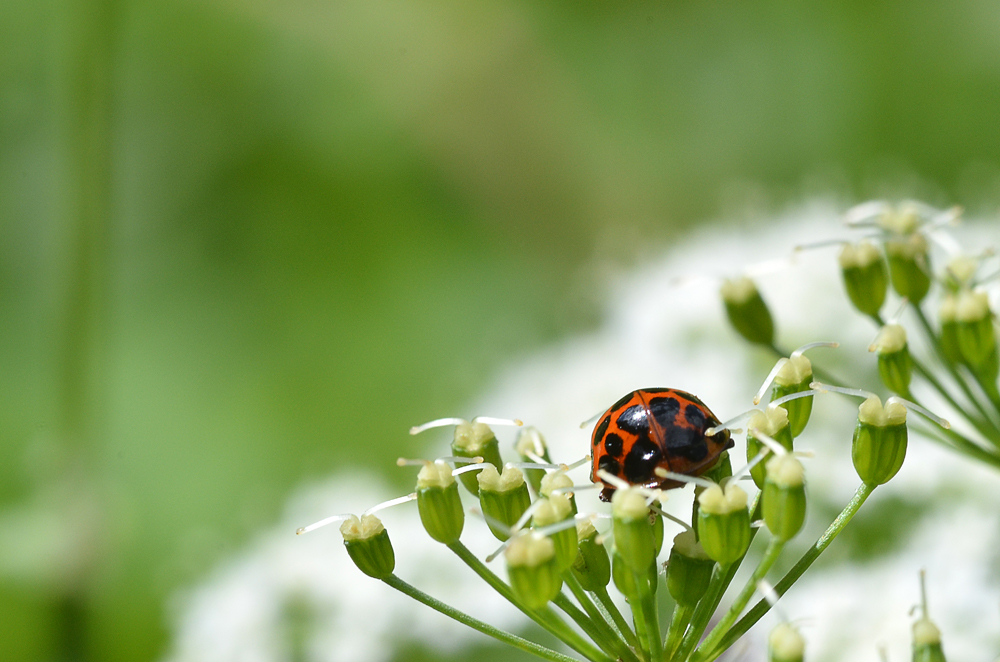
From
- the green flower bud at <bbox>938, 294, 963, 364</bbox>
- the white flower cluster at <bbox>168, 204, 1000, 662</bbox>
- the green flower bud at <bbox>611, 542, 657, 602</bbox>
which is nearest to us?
the green flower bud at <bbox>611, 542, 657, 602</bbox>

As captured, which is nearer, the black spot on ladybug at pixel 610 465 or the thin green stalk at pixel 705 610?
the thin green stalk at pixel 705 610

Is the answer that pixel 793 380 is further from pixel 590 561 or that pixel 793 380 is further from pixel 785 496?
pixel 590 561

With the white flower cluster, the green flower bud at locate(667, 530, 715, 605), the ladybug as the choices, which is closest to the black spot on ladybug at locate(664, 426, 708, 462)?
the ladybug

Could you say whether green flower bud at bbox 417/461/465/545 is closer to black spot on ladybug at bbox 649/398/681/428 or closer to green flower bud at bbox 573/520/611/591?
green flower bud at bbox 573/520/611/591

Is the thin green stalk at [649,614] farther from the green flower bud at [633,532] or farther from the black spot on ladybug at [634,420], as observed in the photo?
the black spot on ladybug at [634,420]

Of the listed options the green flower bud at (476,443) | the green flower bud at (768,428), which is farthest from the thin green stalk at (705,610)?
the green flower bud at (476,443)
